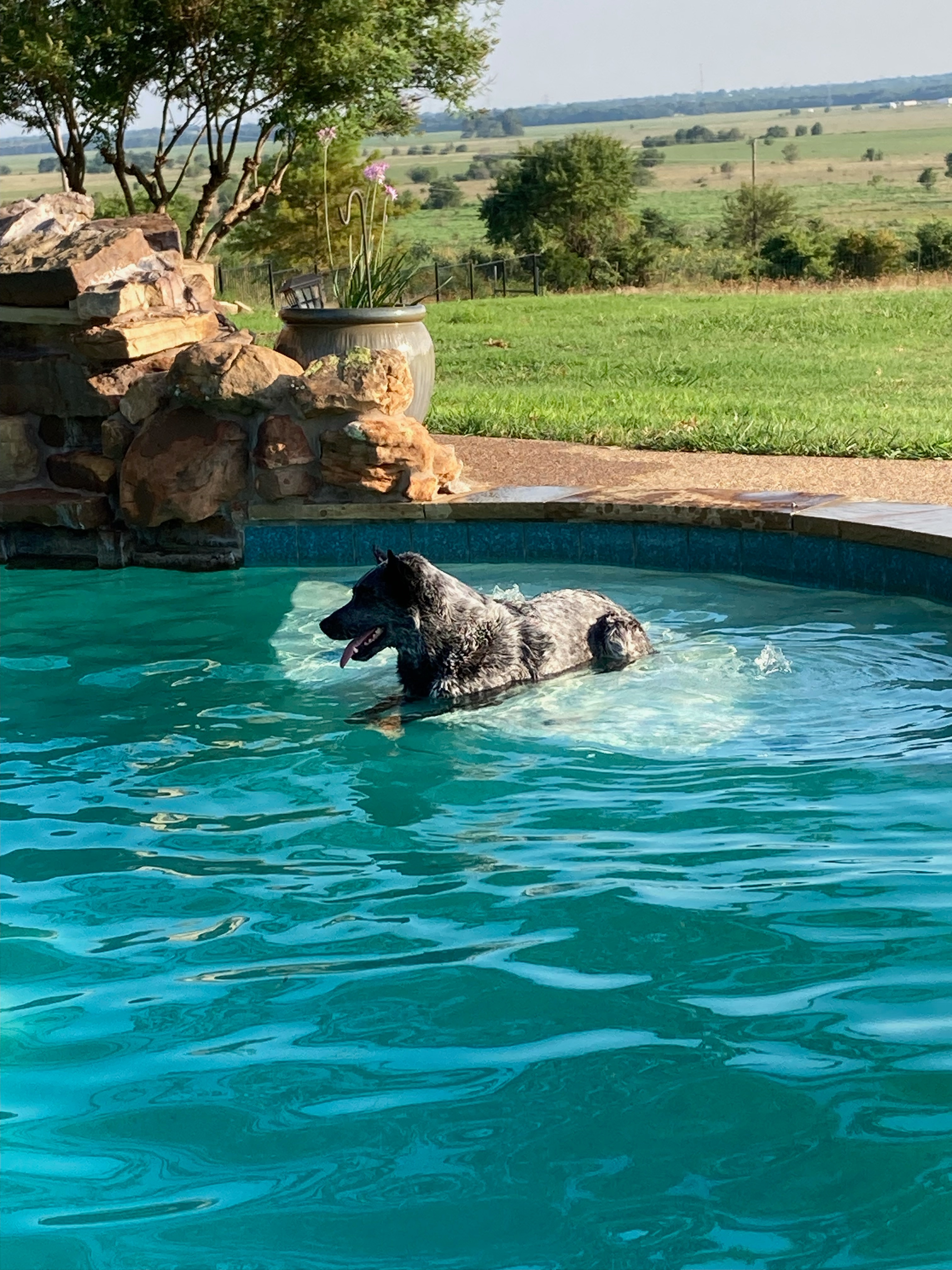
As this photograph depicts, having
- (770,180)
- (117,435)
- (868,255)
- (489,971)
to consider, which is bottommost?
(489,971)

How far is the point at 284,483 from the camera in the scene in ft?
33.0

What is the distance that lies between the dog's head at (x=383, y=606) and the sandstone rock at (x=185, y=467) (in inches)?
140

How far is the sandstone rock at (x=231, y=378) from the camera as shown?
9.83m

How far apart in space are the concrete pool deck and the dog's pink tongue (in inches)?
151

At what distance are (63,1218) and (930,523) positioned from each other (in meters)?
6.56

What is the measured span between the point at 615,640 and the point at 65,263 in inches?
213

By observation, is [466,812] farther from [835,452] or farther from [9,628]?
[835,452]

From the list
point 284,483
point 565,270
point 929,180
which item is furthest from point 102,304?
point 929,180

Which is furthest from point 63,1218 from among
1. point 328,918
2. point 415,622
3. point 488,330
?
point 488,330

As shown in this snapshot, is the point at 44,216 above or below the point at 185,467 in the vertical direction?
above

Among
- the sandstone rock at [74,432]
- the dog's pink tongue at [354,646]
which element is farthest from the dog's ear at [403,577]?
the sandstone rock at [74,432]

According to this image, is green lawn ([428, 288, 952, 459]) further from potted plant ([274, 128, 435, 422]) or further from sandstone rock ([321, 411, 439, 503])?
sandstone rock ([321, 411, 439, 503])

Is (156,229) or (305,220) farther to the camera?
(305,220)

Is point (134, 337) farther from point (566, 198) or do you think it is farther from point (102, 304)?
point (566, 198)
